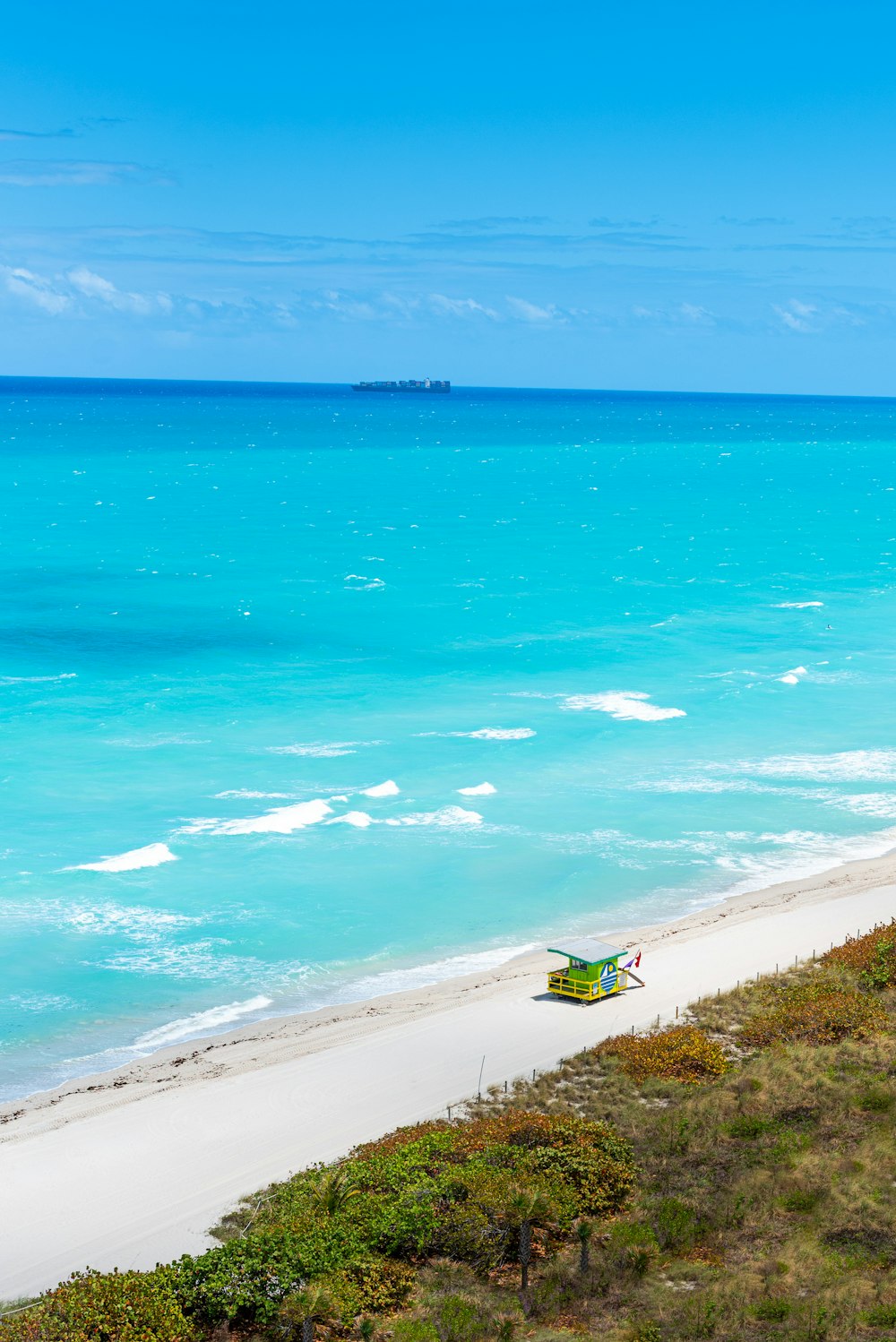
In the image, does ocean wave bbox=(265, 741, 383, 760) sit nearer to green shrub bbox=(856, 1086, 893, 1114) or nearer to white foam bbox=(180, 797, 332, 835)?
white foam bbox=(180, 797, 332, 835)

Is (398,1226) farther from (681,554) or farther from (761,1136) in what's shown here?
(681,554)

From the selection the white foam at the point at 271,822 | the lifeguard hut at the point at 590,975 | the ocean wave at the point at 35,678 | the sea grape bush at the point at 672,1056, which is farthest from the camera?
the ocean wave at the point at 35,678

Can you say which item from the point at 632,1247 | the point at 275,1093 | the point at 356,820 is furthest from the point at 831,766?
the point at 632,1247

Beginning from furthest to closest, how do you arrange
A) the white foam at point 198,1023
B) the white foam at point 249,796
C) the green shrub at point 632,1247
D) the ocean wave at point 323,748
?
the ocean wave at point 323,748, the white foam at point 249,796, the white foam at point 198,1023, the green shrub at point 632,1247

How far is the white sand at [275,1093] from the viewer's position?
2305 centimetres

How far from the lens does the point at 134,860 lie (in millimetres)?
42281

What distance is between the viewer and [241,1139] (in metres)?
26.0

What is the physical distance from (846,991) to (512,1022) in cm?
806

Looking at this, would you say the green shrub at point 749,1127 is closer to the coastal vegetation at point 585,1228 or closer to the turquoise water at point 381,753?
the coastal vegetation at point 585,1228

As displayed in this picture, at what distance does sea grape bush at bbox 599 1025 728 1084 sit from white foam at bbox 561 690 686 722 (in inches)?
1225

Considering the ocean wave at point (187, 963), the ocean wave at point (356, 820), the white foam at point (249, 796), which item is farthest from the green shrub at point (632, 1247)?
the white foam at point (249, 796)

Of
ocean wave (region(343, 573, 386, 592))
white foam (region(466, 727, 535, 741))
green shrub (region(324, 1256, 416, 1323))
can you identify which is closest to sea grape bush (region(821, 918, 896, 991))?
green shrub (region(324, 1256, 416, 1323))

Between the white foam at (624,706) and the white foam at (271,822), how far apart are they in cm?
1773

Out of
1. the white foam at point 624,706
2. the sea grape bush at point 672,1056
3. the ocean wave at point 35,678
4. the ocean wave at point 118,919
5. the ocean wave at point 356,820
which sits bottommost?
the sea grape bush at point 672,1056
